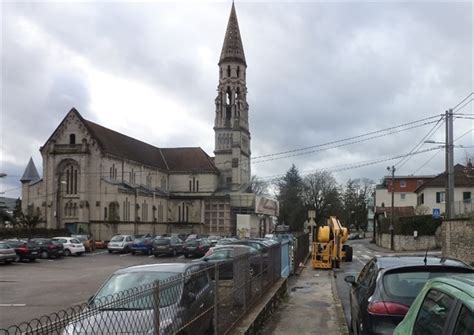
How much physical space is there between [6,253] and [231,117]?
66928 mm

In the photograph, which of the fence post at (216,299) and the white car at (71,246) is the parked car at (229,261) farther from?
the white car at (71,246)

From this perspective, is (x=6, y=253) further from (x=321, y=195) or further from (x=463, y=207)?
(x=321, y=195)

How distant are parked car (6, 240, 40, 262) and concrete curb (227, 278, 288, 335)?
2647 cm

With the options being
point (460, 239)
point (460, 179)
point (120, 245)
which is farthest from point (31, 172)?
point (460, 239)

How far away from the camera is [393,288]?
23.1 feet

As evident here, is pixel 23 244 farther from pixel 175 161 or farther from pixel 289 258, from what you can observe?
pixel 175 161

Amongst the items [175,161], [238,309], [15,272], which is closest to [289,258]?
[238,309]

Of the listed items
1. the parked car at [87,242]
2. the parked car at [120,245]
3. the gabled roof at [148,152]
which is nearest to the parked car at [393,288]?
→ the parked car at [120,245]

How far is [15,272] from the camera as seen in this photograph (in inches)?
1131

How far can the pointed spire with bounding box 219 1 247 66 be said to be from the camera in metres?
98.4

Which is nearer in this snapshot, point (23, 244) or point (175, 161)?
point (23, 244)

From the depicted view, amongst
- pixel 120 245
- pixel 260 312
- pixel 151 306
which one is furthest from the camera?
pixel 120 245

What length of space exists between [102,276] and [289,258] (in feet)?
30.0

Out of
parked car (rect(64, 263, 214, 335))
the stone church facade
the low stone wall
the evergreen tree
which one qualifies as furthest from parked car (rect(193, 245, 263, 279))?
the evergreen tree
